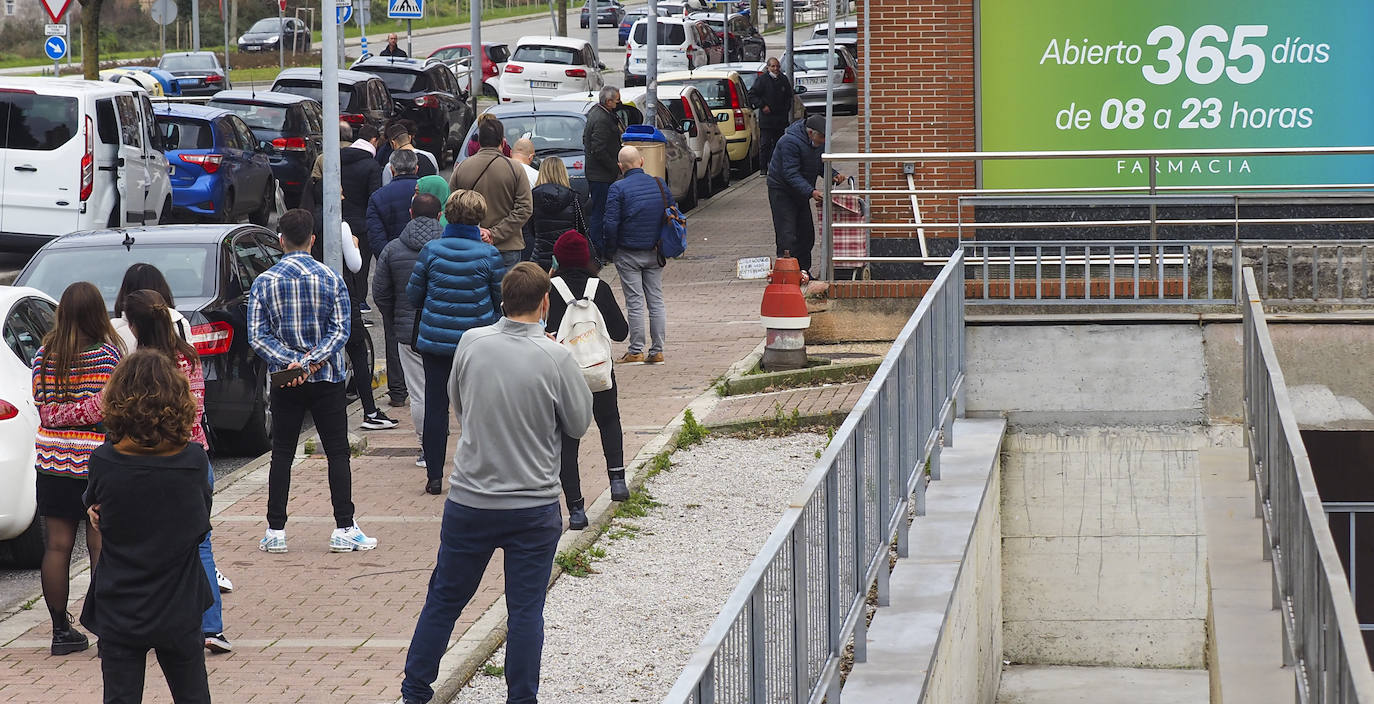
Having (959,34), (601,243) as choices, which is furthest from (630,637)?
(959,34)

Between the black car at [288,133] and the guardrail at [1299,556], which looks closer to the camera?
the guardrail at [1299,556]

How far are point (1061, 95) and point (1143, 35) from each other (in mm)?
789

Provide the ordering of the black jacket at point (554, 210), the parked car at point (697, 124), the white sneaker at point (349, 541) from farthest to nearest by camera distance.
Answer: the parked car at point (697, 124) < the black jacket at point (554, 210) < the white sneaker at point (349, 541)

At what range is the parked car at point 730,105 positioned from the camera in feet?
93.5

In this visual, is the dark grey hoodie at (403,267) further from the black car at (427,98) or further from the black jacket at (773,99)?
the black car at (427,98)

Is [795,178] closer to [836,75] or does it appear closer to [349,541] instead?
[349,541]

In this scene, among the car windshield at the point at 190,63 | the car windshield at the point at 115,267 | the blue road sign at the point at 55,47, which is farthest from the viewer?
the car windshield at the point at 190,63

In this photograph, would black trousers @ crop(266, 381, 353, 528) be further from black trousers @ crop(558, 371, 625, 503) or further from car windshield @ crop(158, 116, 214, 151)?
car windshield @ crop(158, 116, 214, 151)

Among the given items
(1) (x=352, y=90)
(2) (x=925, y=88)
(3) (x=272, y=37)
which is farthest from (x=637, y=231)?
(3) (x=272, y=37)

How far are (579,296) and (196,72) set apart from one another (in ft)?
126

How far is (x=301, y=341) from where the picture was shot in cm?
825

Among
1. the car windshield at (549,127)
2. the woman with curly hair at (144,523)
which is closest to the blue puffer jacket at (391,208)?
the woman with curly hair at (144,523)

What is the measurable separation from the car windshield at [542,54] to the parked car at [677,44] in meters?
3.04

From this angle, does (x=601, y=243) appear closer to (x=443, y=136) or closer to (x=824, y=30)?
(x=443, y=136)
